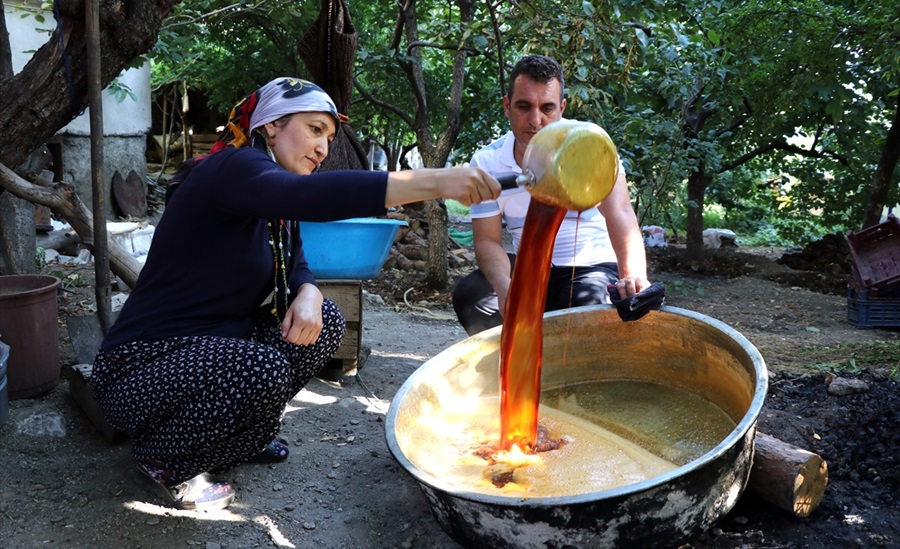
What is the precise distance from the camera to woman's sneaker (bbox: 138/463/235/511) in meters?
2.46

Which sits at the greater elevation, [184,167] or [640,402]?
[184,167]

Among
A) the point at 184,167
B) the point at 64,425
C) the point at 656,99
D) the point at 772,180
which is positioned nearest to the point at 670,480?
the point at 184,167

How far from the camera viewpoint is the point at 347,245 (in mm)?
3799

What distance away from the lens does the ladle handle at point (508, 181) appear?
189 centimetres

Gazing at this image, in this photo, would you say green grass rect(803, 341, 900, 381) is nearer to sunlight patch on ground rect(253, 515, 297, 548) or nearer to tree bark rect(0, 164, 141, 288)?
sunlight patch on ground rect(253, 515, 297, 548)

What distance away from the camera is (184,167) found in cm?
249

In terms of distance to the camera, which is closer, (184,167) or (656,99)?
(184,167)

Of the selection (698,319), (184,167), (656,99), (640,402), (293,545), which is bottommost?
(293,545)

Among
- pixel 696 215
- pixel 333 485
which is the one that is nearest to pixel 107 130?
pixel 696 215

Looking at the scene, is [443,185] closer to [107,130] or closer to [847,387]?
[847,387]

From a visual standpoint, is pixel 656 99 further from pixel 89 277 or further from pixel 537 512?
pixel 537 512

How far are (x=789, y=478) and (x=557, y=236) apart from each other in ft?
4.92

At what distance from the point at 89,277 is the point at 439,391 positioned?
15.8 ft

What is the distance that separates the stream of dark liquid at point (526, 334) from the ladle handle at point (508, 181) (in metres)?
0.32
